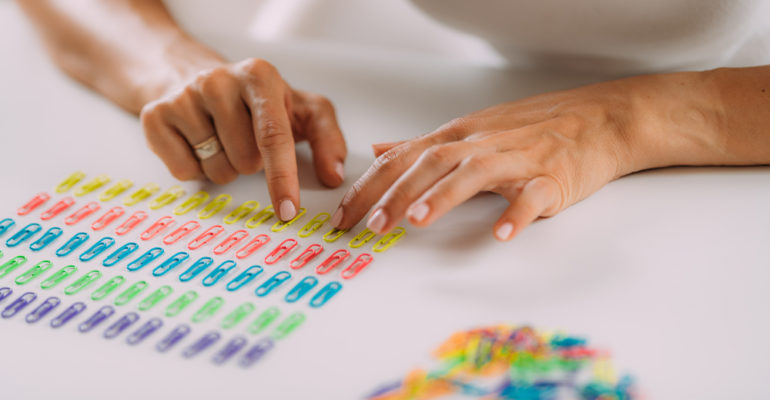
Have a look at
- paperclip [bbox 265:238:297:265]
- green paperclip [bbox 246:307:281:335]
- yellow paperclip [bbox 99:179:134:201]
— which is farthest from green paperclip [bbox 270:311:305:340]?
yellow paperclip [bbox 99:179:134:201]

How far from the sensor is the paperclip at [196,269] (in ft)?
2.80

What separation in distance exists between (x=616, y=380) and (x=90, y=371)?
518mm

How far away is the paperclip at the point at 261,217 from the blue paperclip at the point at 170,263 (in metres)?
0.10

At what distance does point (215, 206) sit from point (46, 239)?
23 centimetres

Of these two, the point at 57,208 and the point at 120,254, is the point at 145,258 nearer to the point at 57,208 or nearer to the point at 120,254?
the point at 120,254

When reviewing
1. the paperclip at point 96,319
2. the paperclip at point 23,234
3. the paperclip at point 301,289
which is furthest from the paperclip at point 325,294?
the paperclip at point 23,234

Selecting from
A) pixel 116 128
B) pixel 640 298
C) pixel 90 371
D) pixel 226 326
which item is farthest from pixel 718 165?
pixel 116 128

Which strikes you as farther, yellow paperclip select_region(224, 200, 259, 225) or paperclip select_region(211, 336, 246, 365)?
yellow paperclip select_region(224, 200, 259, 225)

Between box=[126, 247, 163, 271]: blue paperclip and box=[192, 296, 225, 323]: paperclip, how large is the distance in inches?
5.3

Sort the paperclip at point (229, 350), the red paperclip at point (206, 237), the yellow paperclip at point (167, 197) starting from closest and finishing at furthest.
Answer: the paperclip at point (229, 350)
the red paperclip at point (206, 237)
the yellow paperclip at point (167, 197)

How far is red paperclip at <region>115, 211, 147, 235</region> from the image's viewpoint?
3.17ft

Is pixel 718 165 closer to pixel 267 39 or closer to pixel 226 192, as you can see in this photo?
pixel 226 192

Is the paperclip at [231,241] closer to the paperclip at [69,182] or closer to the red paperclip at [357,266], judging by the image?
the red paperclip at [357,266]

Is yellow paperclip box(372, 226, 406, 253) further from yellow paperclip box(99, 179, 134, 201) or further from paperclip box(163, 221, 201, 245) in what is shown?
yellow paperclip box(99, 179, 134, 201)
